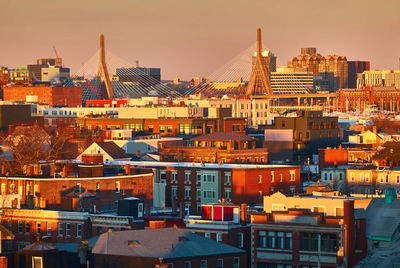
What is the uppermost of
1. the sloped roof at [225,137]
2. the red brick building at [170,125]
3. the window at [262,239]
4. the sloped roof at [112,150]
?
the red brick building at [170,125]

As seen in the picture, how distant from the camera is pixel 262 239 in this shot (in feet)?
196

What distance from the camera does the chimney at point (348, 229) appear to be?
56.1 meters

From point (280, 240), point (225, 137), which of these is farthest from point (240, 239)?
point (225, 137)

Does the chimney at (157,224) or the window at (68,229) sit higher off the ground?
the chimney at (157,224)

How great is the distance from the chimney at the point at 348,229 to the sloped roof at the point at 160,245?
4.80 m

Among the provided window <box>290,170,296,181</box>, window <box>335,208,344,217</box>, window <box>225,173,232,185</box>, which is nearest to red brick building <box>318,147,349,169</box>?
window <box>290,170,296,181</box>

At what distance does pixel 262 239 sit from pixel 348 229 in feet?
15.4

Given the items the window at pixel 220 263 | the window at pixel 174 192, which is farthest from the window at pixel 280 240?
the window at pixel 174 192

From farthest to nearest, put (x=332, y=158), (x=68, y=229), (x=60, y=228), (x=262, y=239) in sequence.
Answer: (x=332, y=158) → (x=60, y=228) → (x=68, y=229) → (x=262, y=239)

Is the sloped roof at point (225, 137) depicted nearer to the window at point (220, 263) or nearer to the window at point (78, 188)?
the window at point (78, 188)

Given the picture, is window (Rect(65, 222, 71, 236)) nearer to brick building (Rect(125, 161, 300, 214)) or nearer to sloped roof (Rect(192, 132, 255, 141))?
brick building (Rect(125, 161, 300, 214))

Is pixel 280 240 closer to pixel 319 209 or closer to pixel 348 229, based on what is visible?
pixel 348 229

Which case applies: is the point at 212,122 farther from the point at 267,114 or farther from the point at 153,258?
the point at 153,258

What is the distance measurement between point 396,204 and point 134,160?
43392mm
